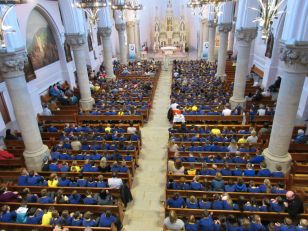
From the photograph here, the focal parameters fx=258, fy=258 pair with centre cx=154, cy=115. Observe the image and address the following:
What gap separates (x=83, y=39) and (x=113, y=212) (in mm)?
10567

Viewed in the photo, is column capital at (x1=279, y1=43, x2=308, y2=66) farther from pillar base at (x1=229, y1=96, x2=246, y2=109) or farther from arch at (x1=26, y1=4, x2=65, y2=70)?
arch at (x1=26, y1=4, x2=65, y2=70)

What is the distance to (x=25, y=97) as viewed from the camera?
938 cm

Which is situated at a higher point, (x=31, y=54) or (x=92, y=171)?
(x=31, y=54)

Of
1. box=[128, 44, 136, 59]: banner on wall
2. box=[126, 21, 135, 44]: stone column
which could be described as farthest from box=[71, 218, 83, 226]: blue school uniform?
box=[126, 21, 135, 44]: stone column

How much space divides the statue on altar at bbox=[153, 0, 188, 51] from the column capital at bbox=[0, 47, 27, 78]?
30.8 metres

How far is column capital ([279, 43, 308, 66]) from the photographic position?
7.61 metres

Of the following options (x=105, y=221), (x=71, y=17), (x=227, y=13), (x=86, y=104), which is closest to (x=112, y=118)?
(x=86, y=104)

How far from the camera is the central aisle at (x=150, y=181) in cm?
805

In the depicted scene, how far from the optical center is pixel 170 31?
37875mm

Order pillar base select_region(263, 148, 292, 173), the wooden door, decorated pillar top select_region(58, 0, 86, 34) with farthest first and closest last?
1. decorated pillar top select_region(58, 0, 86, 34)
2. the wooden door
3. pillar base select_region(263, 148, 292, 173)

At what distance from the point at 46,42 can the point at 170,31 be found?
75.5 feet

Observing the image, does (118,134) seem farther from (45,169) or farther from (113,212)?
(113,212)

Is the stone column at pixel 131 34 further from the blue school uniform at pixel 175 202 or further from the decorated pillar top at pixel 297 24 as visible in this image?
the blue school uniform at pixel 175 202

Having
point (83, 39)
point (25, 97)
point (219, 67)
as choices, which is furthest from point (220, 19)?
point (25, 97)
